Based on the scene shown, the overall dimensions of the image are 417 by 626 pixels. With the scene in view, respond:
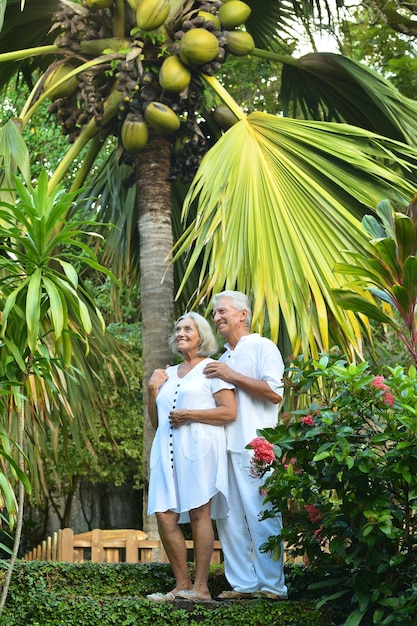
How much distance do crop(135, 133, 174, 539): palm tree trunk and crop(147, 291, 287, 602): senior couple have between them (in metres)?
1.89

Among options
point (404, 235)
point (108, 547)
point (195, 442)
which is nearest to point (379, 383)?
point (404, 235)

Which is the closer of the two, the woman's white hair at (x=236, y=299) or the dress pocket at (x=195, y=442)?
the dress pocket at (x=195, y=442)

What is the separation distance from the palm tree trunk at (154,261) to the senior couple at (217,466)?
189 centimetres

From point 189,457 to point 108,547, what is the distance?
11.8ft

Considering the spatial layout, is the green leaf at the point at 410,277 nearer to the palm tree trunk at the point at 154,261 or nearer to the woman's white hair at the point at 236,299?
the woman's white hair at the point at 236,299

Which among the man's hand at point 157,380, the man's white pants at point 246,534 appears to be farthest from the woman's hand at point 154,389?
the man's white pants at point 246,534

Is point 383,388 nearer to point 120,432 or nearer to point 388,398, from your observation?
point 388,398

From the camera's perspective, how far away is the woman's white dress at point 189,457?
16.7 ft

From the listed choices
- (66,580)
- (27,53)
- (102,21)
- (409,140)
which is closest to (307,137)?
(409,140)

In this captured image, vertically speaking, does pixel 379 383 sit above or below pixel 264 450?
above

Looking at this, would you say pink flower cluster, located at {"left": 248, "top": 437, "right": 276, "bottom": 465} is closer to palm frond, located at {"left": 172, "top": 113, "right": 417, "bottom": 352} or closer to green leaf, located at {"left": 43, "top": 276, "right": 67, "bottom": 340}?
green leaf, located at {"left": 43, "top": 276, "right": 67, "bottom": 340}

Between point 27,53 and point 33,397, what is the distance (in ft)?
10.8

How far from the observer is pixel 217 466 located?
5.15 meters

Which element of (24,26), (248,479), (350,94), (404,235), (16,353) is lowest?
(248,479)
